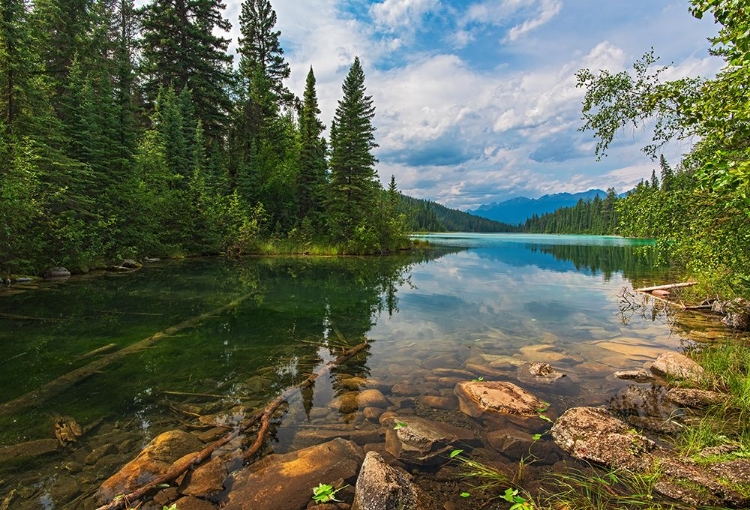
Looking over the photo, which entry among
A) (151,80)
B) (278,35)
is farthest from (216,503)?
(278,35)

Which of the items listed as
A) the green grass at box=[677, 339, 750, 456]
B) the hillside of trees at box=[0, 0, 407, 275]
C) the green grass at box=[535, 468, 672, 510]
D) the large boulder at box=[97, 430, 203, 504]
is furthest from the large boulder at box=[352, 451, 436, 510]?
the hillside of trees at box=[0, 0, 407, 275]

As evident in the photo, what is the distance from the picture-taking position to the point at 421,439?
15.8ft

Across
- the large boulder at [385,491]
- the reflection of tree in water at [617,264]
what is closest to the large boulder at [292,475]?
the large boulder at [385,491]

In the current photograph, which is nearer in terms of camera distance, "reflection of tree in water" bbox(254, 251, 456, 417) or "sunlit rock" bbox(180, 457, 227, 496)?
"sunlit rock" bbox(180, 457, 227, 496)

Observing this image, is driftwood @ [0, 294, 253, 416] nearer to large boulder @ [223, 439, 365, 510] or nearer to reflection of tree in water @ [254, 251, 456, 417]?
reflection of tree in water @ [254, 251, 456, 417]

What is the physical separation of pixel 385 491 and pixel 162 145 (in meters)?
31.5

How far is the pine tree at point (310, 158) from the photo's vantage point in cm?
4059

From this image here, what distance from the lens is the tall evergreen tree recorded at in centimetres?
3316

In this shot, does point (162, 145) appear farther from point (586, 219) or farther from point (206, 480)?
point (586, 219)

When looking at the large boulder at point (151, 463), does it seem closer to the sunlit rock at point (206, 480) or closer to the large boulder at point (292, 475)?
the sunlit rock at point (206, 480)

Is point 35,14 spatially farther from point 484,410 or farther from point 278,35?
point 484,410

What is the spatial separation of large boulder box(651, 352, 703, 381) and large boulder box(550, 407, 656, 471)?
288 centimetres

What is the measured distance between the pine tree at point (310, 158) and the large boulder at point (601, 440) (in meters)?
37.3

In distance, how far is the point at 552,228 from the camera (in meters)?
178
